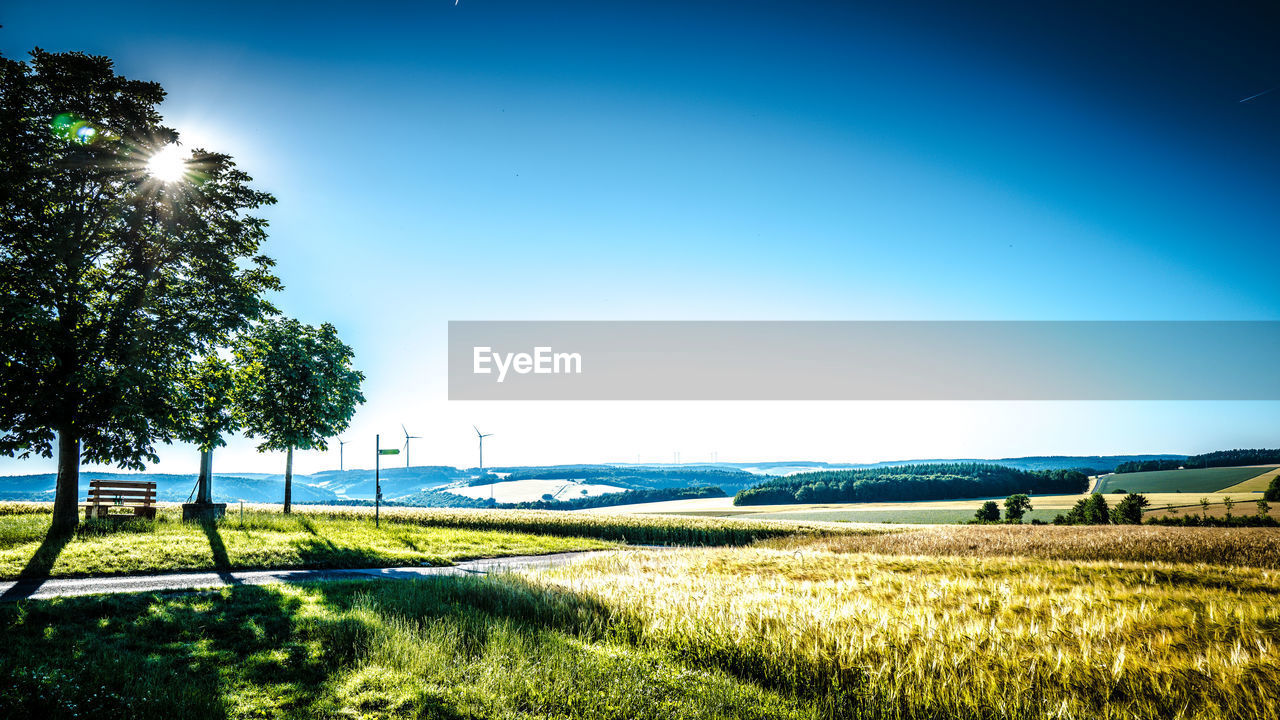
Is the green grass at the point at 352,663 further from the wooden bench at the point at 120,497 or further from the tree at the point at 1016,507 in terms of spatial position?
the tree at the point at 1016,507

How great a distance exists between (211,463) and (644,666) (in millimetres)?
29920

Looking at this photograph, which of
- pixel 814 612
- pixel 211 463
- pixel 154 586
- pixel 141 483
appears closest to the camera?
pixel 814 612

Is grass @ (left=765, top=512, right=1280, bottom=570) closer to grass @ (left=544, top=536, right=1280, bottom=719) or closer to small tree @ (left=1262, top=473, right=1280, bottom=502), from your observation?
grass @ (left=544, top=536, right=1280, bottom=719)

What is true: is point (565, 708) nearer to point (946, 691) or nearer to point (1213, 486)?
point (946, 691)

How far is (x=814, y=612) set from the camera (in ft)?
25.6

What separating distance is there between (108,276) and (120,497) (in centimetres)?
1063

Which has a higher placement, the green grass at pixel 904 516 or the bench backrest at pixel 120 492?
the bench backrest at pixel 120 492

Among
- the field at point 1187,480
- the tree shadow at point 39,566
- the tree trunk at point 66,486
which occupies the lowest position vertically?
the field at point 1187,480

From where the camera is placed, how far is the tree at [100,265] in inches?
629

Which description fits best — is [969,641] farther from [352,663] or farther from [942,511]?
[942,511]

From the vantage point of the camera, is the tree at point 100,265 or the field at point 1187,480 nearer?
the tree at point 100,265

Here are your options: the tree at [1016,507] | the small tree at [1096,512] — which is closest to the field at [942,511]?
the tree at [1016,507]

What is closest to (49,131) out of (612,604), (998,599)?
(612,604)

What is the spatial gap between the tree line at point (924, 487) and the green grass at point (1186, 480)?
883cm
